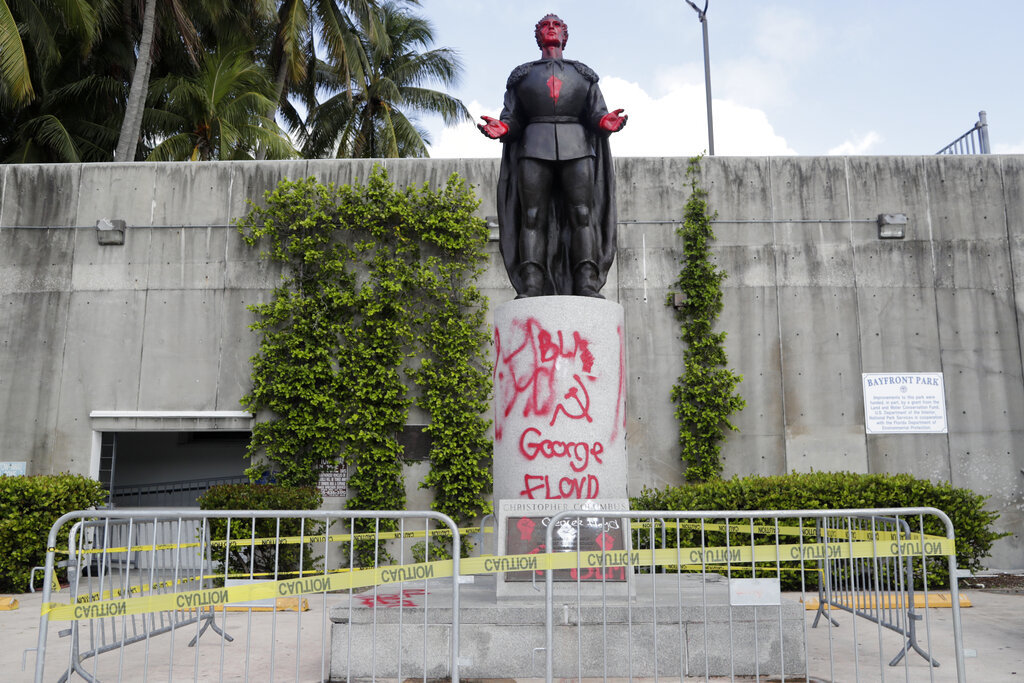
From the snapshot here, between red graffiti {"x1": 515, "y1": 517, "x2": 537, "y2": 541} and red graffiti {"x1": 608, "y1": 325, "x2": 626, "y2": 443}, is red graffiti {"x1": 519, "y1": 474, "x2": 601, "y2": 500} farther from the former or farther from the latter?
red graffiti {"x1": 608, "y1": 325, "x2": 626, "y2": 443}

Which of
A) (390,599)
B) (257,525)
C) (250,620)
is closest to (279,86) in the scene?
(257,525)

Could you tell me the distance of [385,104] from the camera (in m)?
Answer: 24.8

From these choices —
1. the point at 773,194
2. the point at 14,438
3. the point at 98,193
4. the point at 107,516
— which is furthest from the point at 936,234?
the point at 14,438

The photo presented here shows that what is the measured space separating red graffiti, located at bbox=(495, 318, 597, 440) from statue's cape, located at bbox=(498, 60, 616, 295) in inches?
35.8

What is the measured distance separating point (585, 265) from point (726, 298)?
5845 millimetres

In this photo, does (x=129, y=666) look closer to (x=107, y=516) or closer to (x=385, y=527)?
(x=107, y=516)

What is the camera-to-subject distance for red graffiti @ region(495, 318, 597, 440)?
6199 mm

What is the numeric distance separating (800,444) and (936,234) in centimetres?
382

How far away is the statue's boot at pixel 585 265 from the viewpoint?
274 inches

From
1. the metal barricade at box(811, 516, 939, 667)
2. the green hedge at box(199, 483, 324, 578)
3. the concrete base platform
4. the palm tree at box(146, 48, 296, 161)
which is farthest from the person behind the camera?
the palm tree at box(146, 48, 296, 161)

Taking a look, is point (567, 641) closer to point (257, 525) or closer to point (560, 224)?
point (560, 224)

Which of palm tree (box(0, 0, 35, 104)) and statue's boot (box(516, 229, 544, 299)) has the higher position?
palm tree (box(0, 0, 35, 104))

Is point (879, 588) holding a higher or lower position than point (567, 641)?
higher

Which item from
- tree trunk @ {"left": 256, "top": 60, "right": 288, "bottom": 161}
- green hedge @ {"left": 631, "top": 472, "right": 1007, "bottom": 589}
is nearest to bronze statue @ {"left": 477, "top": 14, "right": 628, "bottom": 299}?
green hedge @ {"left": 631, "top": 472, "right": 1007, "bottom": 589}
